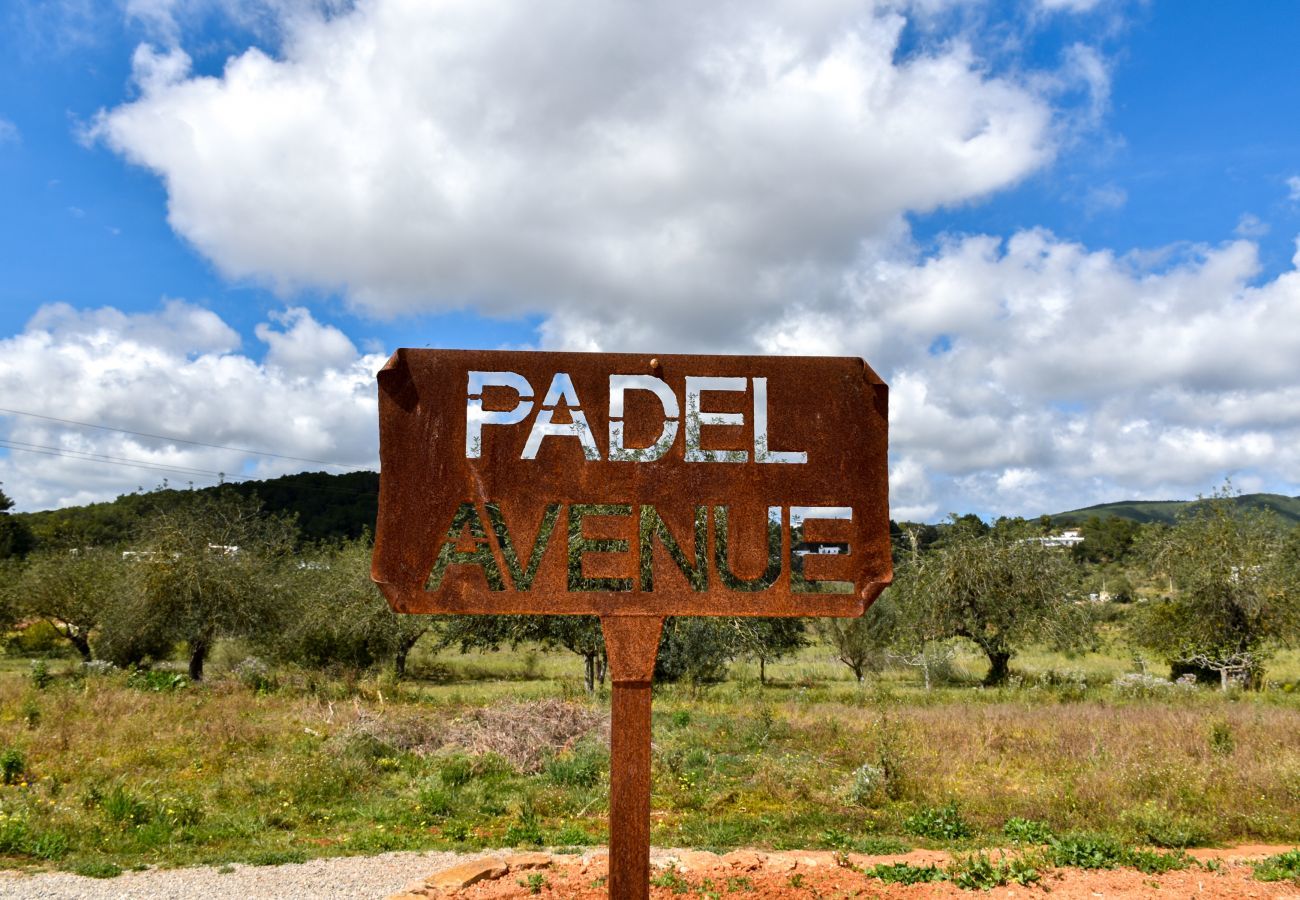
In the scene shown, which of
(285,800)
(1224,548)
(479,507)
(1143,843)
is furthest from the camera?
(1224,548)

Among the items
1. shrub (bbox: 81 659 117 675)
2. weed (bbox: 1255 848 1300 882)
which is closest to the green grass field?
weed (bbox: 1255 848 1300 882)

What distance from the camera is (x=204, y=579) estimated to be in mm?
22266

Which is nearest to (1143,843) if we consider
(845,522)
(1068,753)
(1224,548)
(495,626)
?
(1068,753)

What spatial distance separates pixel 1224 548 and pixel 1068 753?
52.9ft

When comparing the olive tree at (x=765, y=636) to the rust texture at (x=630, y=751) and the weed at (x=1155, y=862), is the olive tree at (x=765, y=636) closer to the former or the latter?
the weed at (x=1155, y=862)

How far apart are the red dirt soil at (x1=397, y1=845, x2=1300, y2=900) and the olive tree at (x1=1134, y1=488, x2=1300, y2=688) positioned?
1749cm

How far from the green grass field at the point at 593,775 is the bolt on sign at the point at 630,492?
3962 mm

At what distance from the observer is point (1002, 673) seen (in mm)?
24391

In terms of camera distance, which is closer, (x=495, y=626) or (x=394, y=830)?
(x=394, y=830)

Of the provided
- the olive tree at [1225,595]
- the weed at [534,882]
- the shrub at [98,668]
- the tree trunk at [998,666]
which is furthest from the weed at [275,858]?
the olive tree at [1225,595]

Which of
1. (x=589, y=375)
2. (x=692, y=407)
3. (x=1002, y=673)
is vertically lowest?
(x=1002, y=673)

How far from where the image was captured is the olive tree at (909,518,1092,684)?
78.8 ft

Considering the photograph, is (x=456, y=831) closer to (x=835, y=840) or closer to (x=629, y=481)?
(x=835, y=840)

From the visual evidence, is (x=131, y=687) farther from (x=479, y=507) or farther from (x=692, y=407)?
(x=479, y=507)
